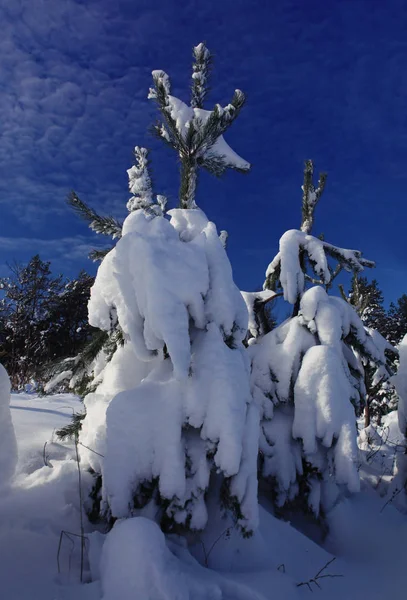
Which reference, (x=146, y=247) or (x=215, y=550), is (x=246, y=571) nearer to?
(x=215, y=550)

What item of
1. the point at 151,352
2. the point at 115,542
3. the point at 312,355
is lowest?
the point at 115,542

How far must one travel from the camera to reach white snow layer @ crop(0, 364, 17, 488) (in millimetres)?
3240

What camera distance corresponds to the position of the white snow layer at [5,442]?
10.6 ft

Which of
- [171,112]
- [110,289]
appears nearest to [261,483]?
[110,289]

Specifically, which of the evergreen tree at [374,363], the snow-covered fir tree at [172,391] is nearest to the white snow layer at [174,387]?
the snow-covered fir tree at [172,391]

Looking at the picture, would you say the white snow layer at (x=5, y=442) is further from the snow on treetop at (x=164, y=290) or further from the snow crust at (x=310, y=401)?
the snow crust at (x=310, y=401)

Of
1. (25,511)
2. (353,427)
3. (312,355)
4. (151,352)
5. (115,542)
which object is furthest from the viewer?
(312,355)

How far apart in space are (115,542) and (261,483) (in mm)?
3236

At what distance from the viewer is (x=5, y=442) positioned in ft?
10.7

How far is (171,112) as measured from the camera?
483 centimetres

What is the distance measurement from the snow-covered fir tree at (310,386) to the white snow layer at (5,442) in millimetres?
2942

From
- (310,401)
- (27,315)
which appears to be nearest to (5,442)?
(310,401)

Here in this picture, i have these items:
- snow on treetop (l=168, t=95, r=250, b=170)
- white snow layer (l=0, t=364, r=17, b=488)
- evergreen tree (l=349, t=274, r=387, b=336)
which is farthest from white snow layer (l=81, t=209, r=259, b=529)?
evergreen tree (l=349, t=274, r=387, b=336)

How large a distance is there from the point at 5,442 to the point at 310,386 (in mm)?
3535
